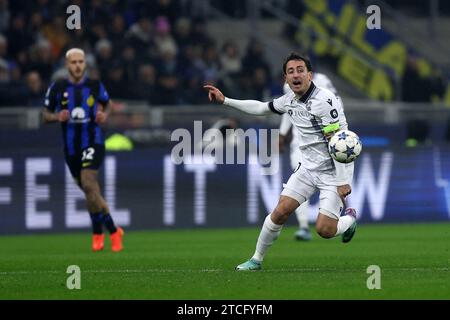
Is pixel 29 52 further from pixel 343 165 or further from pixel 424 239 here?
pixel 343 165

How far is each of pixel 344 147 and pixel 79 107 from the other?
5040 millimetres

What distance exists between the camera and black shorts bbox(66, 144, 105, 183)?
1512 cm

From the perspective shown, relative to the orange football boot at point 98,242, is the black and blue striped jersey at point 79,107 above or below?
above

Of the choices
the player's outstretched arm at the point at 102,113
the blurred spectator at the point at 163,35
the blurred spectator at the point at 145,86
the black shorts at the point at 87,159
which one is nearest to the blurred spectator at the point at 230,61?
the blurred spectator at the point at 163,35

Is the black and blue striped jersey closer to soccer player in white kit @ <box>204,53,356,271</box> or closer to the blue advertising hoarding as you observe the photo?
the blue advertising hoarding

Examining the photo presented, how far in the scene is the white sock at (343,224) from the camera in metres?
11.8

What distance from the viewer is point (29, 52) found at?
2248cm

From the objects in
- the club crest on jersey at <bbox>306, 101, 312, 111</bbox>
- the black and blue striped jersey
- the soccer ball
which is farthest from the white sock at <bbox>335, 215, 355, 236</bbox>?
the black and blue striped jersey

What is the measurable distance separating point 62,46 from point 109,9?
1534 millimetres

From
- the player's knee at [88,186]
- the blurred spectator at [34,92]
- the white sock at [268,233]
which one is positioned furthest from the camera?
the blurred spectator at [34,92]

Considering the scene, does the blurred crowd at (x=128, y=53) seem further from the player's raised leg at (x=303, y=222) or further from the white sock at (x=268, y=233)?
the white sock at (x=268, y=233)

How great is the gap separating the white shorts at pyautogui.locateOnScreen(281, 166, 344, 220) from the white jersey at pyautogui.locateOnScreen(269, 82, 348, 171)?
77mm

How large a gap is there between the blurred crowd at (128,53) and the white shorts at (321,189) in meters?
10.2

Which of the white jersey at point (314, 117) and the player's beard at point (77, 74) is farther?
the player's beard at point (77, 74)
